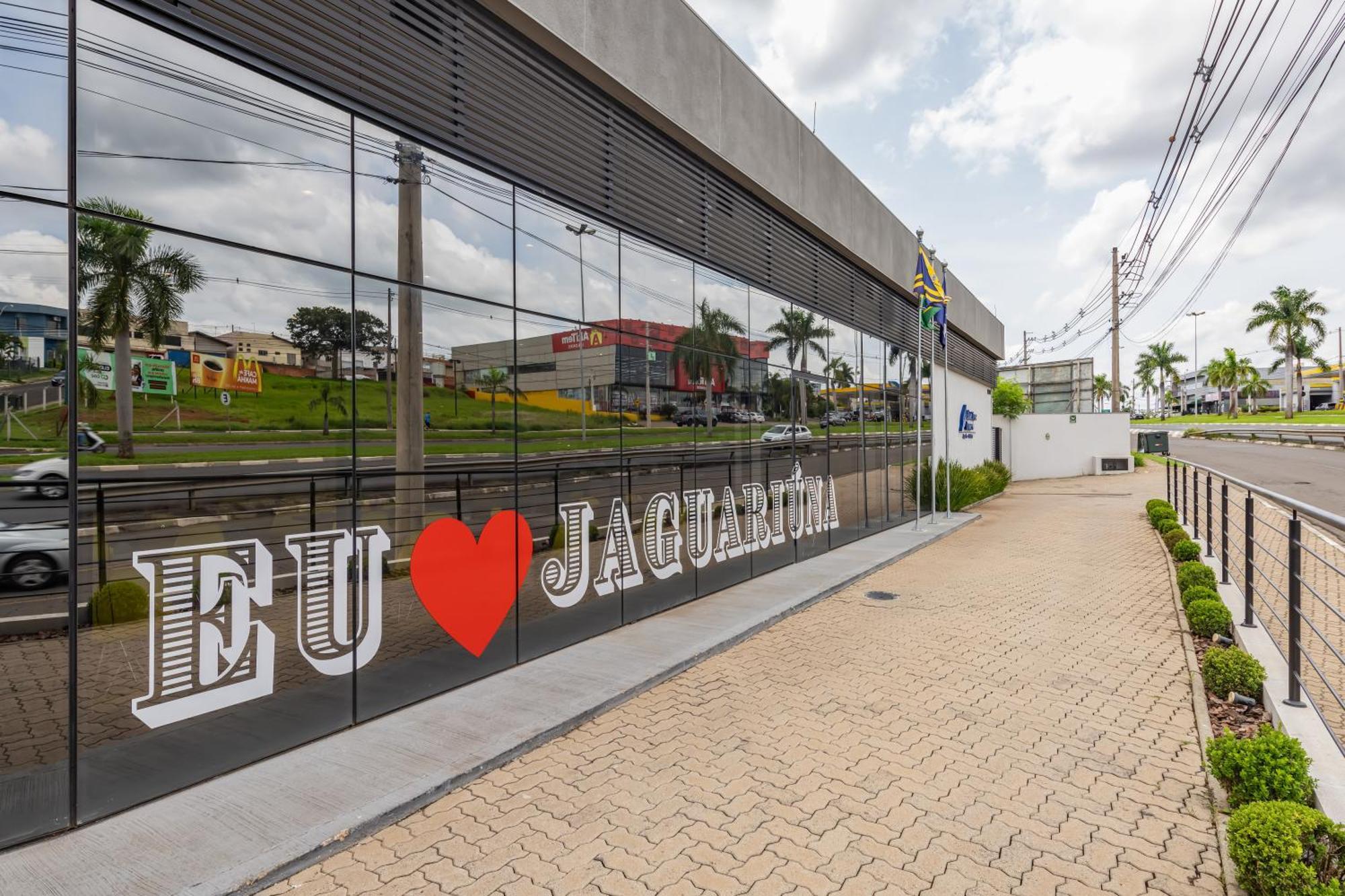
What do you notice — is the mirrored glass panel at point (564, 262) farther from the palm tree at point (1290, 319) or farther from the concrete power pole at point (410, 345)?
the palm tree at point (1290, 319)

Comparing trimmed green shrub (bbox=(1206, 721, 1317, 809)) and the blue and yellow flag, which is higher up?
the blue and yellow flag

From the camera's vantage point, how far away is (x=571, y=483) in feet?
24.7

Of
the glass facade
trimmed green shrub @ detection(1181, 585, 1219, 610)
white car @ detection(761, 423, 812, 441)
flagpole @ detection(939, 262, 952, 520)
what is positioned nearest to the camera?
the glass facade

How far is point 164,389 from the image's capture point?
14.1 feet

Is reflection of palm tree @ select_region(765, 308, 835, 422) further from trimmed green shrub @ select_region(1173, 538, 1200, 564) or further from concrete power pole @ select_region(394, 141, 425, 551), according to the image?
concrete power pole @ select_region(394, 141, 425, 551)

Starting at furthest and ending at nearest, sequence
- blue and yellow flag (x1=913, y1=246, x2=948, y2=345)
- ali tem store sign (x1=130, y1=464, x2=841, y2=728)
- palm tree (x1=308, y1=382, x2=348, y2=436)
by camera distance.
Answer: blue and yellow flag (x1=913, y1=246, x2=948, y2=345)
palm tree (x1=308, y1=382, x2=348, y2=436)
ali tem store sign (x1=130, y1=464, x2=841, y2=728)

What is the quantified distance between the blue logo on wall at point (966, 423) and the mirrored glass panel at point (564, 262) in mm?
19247

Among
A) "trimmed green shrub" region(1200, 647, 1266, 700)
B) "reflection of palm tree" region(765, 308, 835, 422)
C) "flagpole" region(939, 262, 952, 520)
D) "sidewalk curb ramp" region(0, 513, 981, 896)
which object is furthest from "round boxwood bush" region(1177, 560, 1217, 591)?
"flagpole" region(939, 262, 952, 520)

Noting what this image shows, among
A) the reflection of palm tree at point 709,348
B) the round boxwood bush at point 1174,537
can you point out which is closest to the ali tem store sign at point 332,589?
the reflection of palm tree at point 709,348

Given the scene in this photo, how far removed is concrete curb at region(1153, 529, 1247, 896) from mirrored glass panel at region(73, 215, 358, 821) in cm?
540

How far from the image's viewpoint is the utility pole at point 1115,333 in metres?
41.5

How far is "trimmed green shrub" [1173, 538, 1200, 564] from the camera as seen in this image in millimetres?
11030

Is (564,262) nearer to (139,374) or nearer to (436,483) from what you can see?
(436,483)

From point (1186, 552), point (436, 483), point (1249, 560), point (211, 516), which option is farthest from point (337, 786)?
point (1186, 552)
